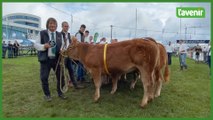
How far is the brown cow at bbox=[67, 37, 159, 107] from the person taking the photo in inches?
190

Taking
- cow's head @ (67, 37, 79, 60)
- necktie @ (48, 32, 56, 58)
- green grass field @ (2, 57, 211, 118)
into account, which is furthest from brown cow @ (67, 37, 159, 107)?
necktie @ (48, 32, 56, 58)

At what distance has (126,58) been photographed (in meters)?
4.99

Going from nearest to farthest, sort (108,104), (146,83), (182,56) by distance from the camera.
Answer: (146,83)
(108,104)
(182,56)

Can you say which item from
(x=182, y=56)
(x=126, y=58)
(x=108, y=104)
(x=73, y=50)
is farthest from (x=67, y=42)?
(x=182, y=56)

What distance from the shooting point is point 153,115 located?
450 cm

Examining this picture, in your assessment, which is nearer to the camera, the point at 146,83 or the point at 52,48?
the point at 146,83

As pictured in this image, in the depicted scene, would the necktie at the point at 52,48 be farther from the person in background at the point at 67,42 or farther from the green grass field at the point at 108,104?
the green grass field at the point at 108,104

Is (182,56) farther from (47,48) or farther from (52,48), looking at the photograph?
(47,48)

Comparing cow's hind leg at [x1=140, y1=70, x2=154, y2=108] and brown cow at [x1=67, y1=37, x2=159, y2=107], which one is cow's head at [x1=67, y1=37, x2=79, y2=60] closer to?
brown cow at [x1=67, y1=37, x2=159, y2=107]

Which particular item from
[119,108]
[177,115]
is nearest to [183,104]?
[177,115]

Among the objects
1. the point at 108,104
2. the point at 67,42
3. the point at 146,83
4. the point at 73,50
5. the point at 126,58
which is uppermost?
the point at 67,42

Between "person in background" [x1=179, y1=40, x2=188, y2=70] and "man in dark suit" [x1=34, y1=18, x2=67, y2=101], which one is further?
"person in background" [x1=179, y1=40, x2=188, y2=70]

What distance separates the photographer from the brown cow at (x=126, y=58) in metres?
4.82

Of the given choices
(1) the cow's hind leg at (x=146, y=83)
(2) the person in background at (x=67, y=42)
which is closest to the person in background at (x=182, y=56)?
(2) the person in background at (x=67, y=42)
